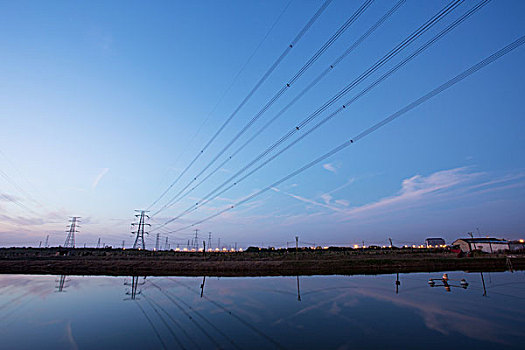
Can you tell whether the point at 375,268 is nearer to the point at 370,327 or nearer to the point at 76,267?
the point at 370,327

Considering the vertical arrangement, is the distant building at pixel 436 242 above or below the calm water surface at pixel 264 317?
above

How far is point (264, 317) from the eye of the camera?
60.1 ft

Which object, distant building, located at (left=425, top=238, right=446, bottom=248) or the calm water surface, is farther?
distant building, located at (left=425, top=238, right=446, bottom=248)

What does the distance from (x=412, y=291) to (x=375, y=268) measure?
2350 cm

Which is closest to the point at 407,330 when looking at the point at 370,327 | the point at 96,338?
the point at 370,327

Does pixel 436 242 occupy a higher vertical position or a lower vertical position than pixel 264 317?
higher

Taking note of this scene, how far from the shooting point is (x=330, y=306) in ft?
70.1

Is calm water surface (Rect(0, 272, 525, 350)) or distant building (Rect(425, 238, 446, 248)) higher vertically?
distant building (Rect(425, 238, 446, 248))

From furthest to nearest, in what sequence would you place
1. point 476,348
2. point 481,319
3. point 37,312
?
point 37,312 → point 481,319 → point 476,348

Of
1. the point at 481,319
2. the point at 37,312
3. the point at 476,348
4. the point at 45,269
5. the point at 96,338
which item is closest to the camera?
the point at 476,348

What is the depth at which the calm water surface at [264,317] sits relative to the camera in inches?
543

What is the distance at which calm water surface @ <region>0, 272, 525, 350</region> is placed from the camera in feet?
45.2

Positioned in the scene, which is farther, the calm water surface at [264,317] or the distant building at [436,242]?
the distant building at [436,242]

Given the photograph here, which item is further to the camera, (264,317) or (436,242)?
(436,242)
